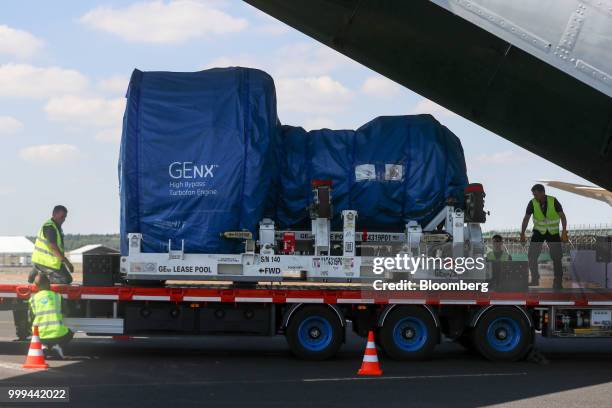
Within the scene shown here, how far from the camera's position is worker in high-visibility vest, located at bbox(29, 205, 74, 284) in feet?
42.0

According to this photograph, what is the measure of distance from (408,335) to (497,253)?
2.09m

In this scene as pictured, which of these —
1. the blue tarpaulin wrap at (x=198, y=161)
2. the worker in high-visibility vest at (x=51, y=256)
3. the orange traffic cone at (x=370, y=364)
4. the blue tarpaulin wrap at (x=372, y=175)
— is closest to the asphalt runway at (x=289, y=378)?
the orange traffic cone at (x=370, y=364)

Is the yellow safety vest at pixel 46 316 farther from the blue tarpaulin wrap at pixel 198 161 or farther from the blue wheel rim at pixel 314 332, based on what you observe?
the blue wheel rim at pixel 314 332

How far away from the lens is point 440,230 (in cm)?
1305

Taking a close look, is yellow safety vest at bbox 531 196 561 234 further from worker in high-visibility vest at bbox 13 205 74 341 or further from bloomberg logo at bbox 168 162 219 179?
worker in high-visibility vest at bbox 13 205 74 341

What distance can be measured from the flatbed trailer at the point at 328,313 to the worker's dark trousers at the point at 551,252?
24.8 inches

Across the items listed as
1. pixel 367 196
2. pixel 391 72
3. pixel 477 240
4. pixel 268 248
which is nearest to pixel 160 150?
pixel 268 248

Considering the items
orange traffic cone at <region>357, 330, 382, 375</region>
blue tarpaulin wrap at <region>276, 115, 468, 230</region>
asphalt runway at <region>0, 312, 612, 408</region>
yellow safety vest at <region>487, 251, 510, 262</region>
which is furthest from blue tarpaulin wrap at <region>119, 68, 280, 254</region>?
yellow safety vest at <region>487, 251, 510, 262</region>

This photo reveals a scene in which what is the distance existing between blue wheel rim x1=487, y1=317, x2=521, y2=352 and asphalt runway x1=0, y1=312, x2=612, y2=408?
339mm

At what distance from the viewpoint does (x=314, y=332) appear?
41.3ft

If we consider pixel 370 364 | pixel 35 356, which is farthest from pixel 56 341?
pixel 370 364

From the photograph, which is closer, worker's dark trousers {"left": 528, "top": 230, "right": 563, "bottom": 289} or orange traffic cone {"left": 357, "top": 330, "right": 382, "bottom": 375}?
orange traffic cone {"left": 357, "top": 330, "right": 382, "bottom": 375}

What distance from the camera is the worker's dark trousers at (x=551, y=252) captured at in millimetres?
13422

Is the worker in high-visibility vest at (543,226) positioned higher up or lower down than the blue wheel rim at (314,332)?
higher up
